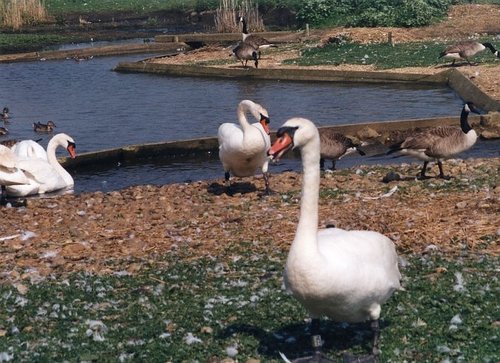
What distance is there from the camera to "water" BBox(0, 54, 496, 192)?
19.3 m

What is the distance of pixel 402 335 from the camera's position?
7.95 m

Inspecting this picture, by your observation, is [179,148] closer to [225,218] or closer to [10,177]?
[10,177]

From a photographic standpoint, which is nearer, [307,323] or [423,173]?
[307,323]

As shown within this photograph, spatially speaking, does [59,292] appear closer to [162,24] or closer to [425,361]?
[425,361]

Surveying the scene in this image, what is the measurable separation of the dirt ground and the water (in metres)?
2.92

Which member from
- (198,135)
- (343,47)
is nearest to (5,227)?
(198,135)

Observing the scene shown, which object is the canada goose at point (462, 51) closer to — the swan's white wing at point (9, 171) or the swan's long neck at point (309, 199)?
the swan's white wing at point (9, 171)

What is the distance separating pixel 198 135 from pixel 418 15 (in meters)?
19.6

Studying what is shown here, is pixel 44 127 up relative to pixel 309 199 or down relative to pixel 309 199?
down

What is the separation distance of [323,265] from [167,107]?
2134cm

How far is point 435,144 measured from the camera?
15.1m

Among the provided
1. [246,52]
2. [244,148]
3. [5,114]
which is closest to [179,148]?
[244,148]

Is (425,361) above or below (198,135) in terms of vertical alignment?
above

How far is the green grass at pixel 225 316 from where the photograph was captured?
7.77m
